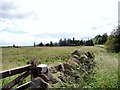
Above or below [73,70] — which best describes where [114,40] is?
above

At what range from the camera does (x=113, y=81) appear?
9016 millimetres

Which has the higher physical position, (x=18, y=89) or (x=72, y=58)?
(x=72, y=58)

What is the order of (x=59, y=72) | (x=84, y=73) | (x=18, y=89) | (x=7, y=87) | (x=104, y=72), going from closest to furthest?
(x=7, y=87) < (x=18, y=89) < (x=59, y=72) < (x=84, y=73) < (x=104, y=72)

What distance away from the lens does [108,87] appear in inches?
340

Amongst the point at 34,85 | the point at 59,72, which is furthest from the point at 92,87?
the point at 34,85

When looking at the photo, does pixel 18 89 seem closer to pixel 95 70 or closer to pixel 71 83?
pixel 71 83

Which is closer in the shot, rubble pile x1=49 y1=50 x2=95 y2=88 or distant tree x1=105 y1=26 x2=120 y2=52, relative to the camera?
rubble pile x1=49 y1=50 x2=95 y2=88

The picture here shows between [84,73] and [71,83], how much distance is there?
1.46m

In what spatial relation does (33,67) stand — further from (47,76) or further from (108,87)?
(108,87)

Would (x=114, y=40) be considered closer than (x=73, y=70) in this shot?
No

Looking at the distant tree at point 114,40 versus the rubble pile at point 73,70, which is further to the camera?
the distant tree at point 114,40

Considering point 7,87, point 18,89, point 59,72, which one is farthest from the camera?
point 59,72

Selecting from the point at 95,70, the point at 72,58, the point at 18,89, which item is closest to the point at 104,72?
the point at 95,70

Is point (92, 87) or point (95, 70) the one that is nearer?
point (92, 87)
